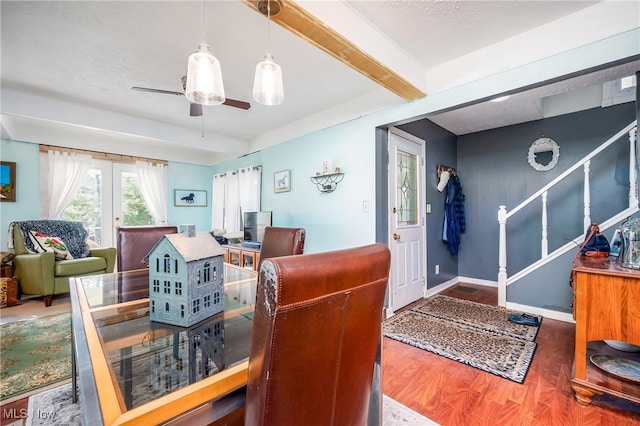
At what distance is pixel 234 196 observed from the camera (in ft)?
16.1

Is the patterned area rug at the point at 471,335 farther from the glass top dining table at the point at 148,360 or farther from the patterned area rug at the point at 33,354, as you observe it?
the patterned area rug at the point at 33,354

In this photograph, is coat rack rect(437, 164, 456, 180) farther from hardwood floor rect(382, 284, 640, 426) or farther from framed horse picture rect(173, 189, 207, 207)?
framed horse picture rect(173, 189, 207, 207)

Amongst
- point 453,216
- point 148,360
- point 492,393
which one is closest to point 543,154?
point 453,216

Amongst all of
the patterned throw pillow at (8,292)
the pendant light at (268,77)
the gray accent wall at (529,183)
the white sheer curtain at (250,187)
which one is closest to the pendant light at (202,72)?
the pendant light at (268,77)

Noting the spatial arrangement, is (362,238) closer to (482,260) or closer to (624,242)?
(624,242)

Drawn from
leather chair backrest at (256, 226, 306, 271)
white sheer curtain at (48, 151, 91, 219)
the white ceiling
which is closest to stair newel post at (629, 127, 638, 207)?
the white ceiling

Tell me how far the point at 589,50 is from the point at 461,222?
9.03 ft

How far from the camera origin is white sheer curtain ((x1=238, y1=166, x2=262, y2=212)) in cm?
442

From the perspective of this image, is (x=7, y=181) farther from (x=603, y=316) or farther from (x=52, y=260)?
(x=603, y=316)

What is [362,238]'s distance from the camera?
2961 mm

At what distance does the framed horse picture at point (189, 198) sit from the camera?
533 cm

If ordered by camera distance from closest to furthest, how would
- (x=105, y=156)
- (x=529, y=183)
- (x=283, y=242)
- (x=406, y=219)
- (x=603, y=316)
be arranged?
(x=603, y=316) < (x=283, y=242) < (x=406, y=219) < (x=529, y=183) < (x=105, y=156)

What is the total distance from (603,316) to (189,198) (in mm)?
5938

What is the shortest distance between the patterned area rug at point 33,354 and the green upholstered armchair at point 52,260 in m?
0.62
